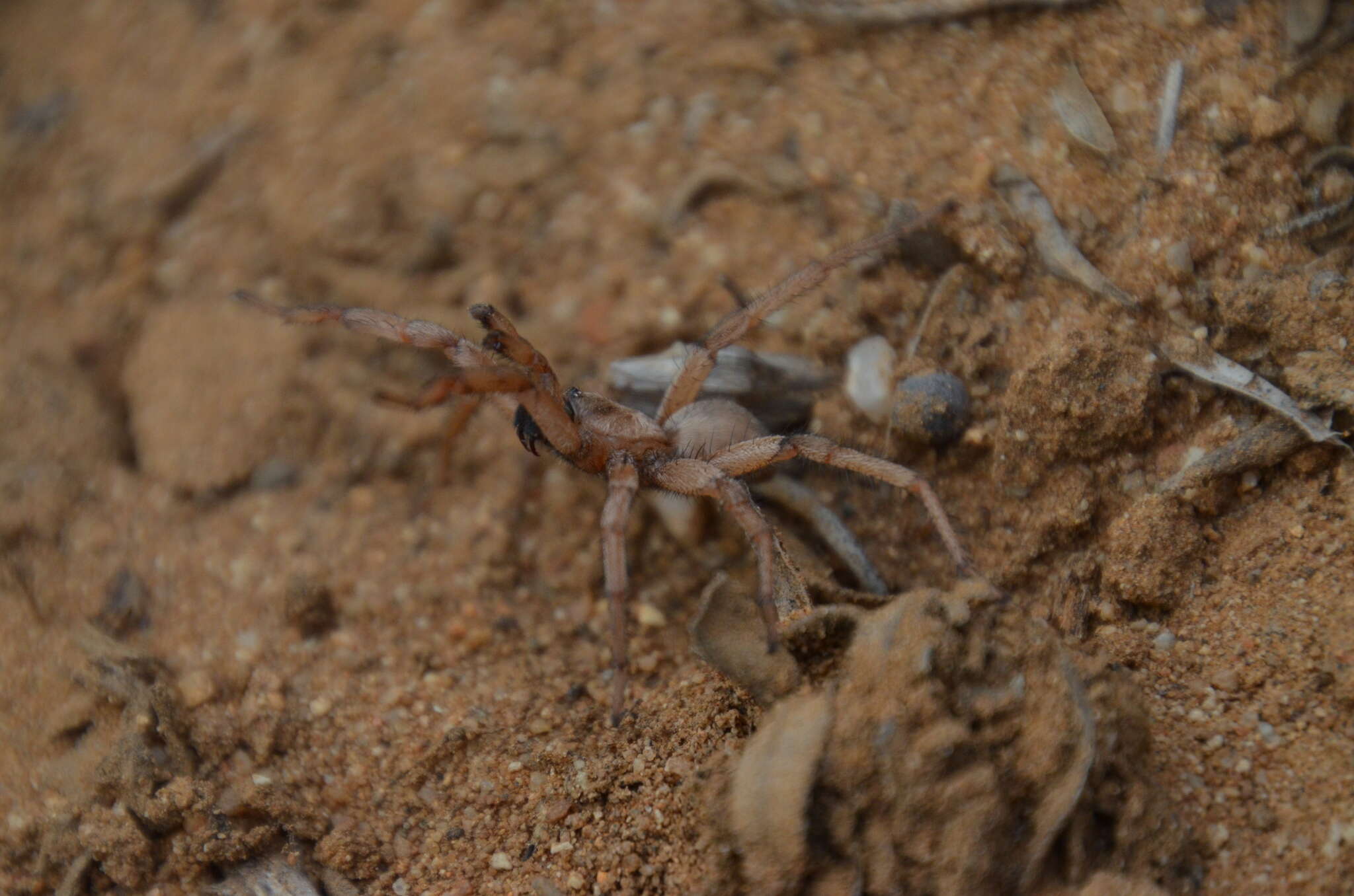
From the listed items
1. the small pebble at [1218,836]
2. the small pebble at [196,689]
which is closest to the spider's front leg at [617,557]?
the small pebble at [196,689]

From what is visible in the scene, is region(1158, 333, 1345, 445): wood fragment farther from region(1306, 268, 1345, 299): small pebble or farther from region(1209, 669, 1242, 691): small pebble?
region(1209, 669, 1242, 691): small pebble

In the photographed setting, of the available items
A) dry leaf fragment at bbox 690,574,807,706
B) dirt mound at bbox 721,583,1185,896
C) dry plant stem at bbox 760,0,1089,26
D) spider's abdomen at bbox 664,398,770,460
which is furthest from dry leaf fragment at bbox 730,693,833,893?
dry plant stem at bbox 760,0,1089,26

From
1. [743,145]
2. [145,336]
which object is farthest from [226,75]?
[743,145]

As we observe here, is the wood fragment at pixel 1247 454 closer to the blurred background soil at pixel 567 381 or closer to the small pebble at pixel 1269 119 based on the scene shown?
the blurred background soil at pixel 567 381

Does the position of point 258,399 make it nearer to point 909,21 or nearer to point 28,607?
point 28,607

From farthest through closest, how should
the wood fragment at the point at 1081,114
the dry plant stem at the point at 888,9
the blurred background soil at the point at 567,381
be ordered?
the dry plant stem at the point at 888,9 < the wood fragment at the point at 1081,114 < the blurred background soil at the point at 567,381

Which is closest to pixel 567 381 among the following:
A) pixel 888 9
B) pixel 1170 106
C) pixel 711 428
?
pixel 711 428
